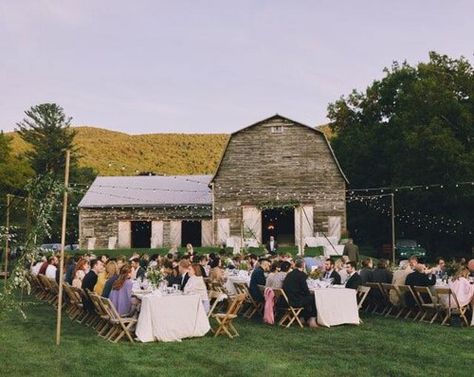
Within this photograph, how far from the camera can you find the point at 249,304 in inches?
651

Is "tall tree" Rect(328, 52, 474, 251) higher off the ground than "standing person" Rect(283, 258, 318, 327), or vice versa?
"tall tree" Rect(328, 52, 474, 251)

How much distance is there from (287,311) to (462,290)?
3587 mm

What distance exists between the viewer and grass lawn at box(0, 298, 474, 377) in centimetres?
932

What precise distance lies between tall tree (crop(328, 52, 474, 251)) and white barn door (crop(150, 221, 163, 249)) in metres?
14.1

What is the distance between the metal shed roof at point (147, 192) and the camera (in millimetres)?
39094

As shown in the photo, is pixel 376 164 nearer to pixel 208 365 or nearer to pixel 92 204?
pixel 92 204

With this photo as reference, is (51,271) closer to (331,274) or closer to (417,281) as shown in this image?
(331,274)

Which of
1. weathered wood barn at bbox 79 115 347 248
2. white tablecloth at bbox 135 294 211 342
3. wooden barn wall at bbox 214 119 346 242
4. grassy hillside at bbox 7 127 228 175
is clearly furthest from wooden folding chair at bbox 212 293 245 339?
grassy hillside at bbox 7 127 228 175

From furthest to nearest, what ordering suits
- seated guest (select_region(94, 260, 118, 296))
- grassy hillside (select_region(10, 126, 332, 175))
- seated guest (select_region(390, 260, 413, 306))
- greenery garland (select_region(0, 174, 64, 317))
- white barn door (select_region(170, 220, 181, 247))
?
grassy hillside (select_region(10, 126, 332, 175)) → white barn door (select_region(170, 220, 181, 247)) → seated guest (select_region(390, 260, 413, 306)) → seated guest (select_region(94, 260, 118, 296)) → greenery garland (select_region(0, 174, 64, 317))

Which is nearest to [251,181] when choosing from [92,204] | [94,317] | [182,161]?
[92,204]

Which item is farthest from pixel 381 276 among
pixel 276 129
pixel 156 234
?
pixel 156 234

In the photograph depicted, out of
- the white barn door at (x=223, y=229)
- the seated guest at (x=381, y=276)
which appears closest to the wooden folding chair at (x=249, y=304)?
the seated guest at (x=381, y=276)

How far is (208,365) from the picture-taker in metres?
9.68

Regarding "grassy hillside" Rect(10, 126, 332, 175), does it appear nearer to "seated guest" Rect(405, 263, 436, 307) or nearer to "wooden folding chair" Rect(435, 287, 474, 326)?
"seated guest" Rect(405, 263, 436, 307)
